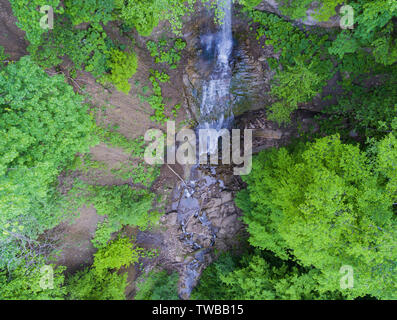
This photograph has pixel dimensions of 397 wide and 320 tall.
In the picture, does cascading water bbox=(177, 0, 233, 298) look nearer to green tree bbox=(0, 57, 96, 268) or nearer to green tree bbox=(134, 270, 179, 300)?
green tree bbox=(134, 270, 179, 300)

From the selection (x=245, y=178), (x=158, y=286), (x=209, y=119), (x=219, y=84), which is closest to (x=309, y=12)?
(x=219, y=84)

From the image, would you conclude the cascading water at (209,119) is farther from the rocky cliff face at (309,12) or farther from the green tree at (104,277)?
the green tree at (104,277)

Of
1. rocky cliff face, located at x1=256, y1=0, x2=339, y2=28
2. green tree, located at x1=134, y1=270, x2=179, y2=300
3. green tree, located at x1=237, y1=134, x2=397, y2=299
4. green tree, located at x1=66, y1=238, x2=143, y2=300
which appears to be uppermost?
rocky cliff face, located at x1=256, y1=0, x2=339, y2=28

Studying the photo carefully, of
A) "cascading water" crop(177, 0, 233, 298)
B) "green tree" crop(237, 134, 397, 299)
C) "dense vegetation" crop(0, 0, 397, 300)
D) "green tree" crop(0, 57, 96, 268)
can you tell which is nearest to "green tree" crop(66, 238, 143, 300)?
"dense vegetation" crop(0, 0, 397, 300)

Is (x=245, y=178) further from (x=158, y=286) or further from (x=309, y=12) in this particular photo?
(x=309, y=12)

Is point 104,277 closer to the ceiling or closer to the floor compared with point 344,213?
closer to the floor
